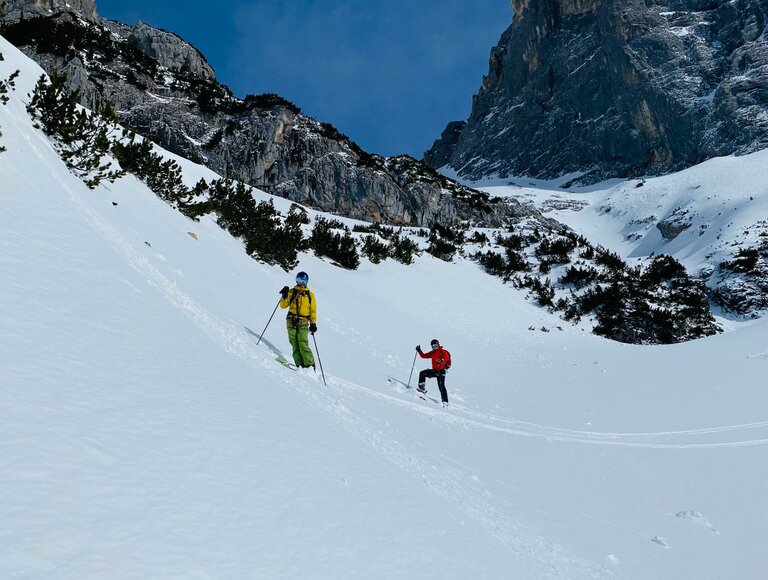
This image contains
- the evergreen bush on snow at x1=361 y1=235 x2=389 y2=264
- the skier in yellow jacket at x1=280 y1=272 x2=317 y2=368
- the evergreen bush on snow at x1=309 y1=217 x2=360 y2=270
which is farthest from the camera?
the evergreen bush on snow at x1=361 y1=235 x2=389 y2=264

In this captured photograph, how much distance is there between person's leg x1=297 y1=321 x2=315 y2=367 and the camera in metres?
7.59

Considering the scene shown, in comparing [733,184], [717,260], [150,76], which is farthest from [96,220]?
[733,184]

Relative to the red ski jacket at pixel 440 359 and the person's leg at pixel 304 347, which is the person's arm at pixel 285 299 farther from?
the red ski jacket at pixel 440 359

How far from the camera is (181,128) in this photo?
3250 centimetres

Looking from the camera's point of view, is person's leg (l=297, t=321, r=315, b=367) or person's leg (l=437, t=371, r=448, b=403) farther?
person's leg (l=437, t=371, r=448, b=403)

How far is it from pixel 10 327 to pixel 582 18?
135 metres

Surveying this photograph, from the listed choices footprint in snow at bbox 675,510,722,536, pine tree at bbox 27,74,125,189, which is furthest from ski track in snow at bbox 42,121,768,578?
pine tree at bbox 27,74,125,189

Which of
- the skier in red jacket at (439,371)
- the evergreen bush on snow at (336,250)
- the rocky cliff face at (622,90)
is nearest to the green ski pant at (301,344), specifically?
the skier in red jacket at (439,371)

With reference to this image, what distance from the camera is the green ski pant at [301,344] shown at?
7.59 metres

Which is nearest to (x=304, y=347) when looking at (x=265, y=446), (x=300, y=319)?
(x=300, y=319)

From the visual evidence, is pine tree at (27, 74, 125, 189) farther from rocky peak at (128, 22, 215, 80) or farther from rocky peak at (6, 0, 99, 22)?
rocky peak at (128, 22, 215, 80)

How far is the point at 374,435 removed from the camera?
518 cm

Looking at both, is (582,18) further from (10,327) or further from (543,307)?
(10,327)

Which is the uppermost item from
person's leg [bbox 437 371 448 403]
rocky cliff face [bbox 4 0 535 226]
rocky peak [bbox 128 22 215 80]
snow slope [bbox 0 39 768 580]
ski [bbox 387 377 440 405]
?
rocky peak [bbox 128 22 215 80]
